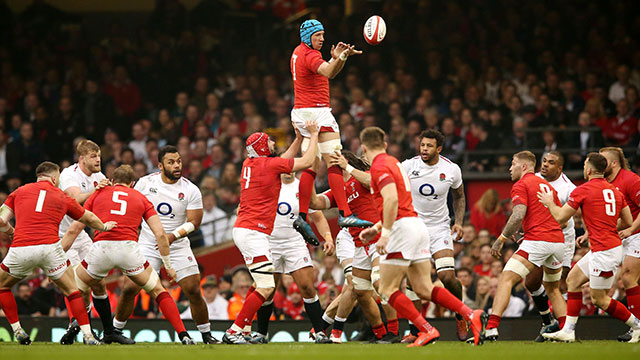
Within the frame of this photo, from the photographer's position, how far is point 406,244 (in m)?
9.55

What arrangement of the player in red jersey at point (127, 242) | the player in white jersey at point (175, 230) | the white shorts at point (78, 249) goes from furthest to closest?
1. the white shorts at point (78, 249)
2. the player in white jersey at point (175, 230)
3. the player in red jersey at point (127, 242)

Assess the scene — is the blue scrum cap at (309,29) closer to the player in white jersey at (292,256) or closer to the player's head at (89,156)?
the player in white jersey at (292,256)

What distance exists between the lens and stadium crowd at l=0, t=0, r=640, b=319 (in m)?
16.7

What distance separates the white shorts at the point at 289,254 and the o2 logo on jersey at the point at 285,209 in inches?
16.1

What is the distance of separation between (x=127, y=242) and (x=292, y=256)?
2357 millimetres

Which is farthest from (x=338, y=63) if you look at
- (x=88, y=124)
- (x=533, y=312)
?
(x=88, y=124)

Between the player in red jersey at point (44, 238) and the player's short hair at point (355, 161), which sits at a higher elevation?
the player's short hair at point (355, 161)

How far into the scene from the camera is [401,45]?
67.8ft

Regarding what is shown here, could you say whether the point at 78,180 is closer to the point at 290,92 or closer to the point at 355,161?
the point at 355,161

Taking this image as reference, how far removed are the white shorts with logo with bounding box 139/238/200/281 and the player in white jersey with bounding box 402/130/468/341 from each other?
9.47 ft

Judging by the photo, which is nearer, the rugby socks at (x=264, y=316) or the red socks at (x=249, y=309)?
the red socks at (x=249, y=309)

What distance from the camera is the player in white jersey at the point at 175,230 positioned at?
11656mm

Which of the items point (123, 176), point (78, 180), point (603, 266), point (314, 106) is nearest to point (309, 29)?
point (314, 106)

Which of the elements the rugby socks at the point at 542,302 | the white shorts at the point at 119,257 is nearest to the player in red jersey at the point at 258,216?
the white shorts at the point at 119,257
